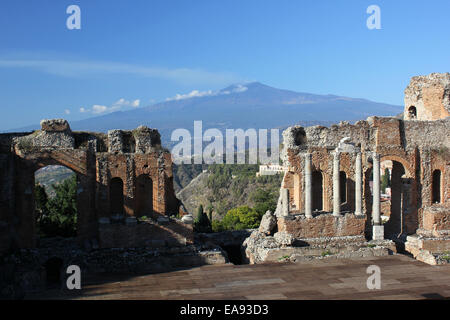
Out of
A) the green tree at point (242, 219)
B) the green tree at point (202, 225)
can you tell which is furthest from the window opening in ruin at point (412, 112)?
the green tree at point (202, 225)

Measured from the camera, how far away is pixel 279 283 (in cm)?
1702

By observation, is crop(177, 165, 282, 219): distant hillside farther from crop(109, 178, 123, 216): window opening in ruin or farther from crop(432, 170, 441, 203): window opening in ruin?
crop(109, 178, 123, 216): window opening in ruin

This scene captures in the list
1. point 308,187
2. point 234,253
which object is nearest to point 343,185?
point 308,187

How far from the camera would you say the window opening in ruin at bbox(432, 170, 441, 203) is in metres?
26.3

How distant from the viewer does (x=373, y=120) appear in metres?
24.6

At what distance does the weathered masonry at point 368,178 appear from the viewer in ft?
73.4

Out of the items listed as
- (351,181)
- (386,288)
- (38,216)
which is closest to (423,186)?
(351,181)

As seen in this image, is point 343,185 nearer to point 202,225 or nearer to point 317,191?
point 317,191

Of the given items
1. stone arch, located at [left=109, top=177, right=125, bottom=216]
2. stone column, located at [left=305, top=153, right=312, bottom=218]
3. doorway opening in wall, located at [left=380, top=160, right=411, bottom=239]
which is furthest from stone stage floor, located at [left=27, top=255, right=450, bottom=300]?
stone arch, located at [left=109, top=177, right=125, bottom=216]

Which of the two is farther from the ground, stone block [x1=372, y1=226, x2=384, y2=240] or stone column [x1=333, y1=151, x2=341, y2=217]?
stone column [x1=333, y1=151, x2=341, y2=217]

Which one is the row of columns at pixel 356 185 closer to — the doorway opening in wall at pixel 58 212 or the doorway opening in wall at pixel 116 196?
the doorway opening in wall at pixel 116 196

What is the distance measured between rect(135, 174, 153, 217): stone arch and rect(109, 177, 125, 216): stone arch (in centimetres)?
84
